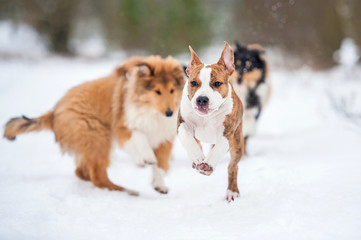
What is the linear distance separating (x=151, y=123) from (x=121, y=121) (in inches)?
17.4

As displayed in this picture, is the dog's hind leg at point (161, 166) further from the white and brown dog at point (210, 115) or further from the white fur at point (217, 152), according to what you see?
the white fur at point (217, 152)

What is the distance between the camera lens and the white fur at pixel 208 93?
2.64m

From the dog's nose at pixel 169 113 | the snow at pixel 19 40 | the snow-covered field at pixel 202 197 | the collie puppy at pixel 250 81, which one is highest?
the snow at pixel 19 40

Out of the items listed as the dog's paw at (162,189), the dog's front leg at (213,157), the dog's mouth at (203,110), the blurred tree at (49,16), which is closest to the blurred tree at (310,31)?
the dog's paw at (162,189)

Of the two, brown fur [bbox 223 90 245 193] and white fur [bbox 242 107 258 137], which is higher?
white fur [bbox 242 107 258 137]

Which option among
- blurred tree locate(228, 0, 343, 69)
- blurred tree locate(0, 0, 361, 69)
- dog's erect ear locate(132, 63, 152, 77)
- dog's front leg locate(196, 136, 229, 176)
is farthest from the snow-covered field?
blurred tree locate(228, 0, 343, 69)

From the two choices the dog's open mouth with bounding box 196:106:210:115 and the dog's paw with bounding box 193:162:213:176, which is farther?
the dog's paw with bounding box 193:162:213:176

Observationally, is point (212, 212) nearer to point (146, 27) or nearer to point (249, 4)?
point (249, 4)

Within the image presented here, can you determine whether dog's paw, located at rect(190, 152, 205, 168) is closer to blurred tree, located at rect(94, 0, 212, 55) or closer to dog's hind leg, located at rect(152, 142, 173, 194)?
dog's hind leg, located at rect(152, 142, 173, 194)

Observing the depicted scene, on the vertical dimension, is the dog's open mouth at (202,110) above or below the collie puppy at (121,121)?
below

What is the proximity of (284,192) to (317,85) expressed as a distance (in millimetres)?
10373

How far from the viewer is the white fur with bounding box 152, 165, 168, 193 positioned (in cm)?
458

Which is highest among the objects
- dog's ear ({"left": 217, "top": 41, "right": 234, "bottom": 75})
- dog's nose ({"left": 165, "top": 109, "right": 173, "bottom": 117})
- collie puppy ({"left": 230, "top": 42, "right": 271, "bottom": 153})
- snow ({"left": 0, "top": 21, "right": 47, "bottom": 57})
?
snow ({"left": 0, "top": 21, "right": 47, "bottom": 57})

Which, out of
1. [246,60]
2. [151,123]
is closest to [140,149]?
[151,123]
